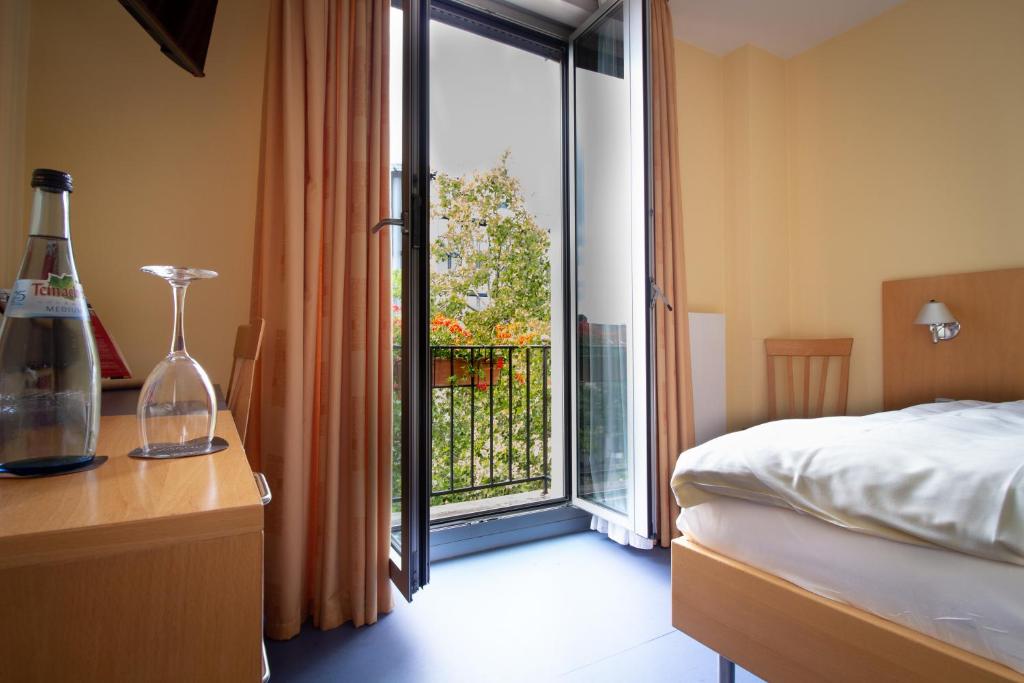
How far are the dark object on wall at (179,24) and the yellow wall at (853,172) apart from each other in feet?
8.01

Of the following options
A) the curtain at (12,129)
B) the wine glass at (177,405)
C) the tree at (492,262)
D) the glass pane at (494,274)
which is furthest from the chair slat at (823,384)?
the curtain at (12,129)

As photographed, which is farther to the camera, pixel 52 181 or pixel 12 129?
pixel 12 129

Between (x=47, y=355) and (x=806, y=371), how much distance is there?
325 centimetres

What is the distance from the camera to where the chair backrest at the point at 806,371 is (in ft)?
9.50

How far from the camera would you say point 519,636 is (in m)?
1.76

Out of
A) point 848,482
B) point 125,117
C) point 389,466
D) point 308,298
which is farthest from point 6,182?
point 848,482

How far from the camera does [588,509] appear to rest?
268 centimetres

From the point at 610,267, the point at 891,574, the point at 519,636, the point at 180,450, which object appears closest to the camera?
the point at 180,450

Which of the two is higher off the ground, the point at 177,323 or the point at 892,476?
the point at 177,323

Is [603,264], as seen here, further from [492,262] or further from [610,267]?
[492,262]

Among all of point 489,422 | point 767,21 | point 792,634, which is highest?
point 767,21

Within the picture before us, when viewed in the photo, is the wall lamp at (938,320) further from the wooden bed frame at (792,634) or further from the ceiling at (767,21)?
the wooden bed frame at (792,634)

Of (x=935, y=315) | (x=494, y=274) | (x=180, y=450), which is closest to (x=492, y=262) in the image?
(x=494, y=274)

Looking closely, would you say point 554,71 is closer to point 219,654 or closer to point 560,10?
point 560,10
